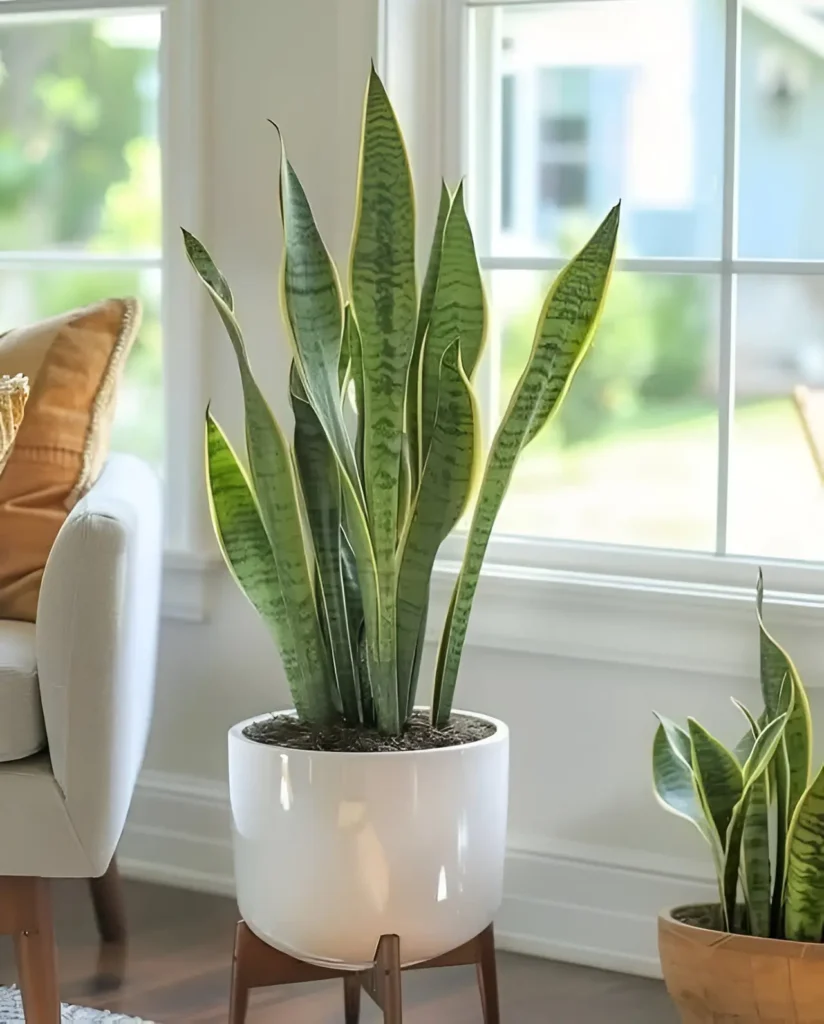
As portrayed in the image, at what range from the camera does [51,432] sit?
6.85ft

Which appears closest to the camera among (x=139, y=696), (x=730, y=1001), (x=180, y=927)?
(x=730, y=1001)

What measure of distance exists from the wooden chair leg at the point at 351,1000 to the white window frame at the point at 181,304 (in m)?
0.73

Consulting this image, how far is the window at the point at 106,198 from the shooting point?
2.45 meters

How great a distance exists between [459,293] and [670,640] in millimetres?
642

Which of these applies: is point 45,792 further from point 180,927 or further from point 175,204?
point 175,204

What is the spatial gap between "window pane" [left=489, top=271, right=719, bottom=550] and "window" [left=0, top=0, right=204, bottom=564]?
550 millimetres

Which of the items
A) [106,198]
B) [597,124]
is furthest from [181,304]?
[597,124]

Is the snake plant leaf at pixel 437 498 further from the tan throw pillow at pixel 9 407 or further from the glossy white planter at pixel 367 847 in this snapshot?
the tan throw pillow at pixel 9 407

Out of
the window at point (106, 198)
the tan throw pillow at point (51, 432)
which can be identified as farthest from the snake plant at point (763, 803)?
the window at point (106, 198)

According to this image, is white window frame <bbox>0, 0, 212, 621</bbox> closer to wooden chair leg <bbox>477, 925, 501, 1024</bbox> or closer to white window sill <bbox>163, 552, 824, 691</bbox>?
white window sill <bbox>163, 552, 824, 691</bbox>

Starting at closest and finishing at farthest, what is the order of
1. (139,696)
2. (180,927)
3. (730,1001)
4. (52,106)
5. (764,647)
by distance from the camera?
1. (730,1001)
2. (764,647)
3. (139,696)
4. (180,927)
5. (52,106)

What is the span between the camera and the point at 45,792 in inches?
70.4

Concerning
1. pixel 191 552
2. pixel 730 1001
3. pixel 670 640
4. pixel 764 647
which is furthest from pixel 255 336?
pixel 730 1001

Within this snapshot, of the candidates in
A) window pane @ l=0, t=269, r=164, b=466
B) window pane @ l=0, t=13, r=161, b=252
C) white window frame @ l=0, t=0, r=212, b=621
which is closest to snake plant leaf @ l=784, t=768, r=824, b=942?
white window frame @ l=0, t=0, r=212, b=621
